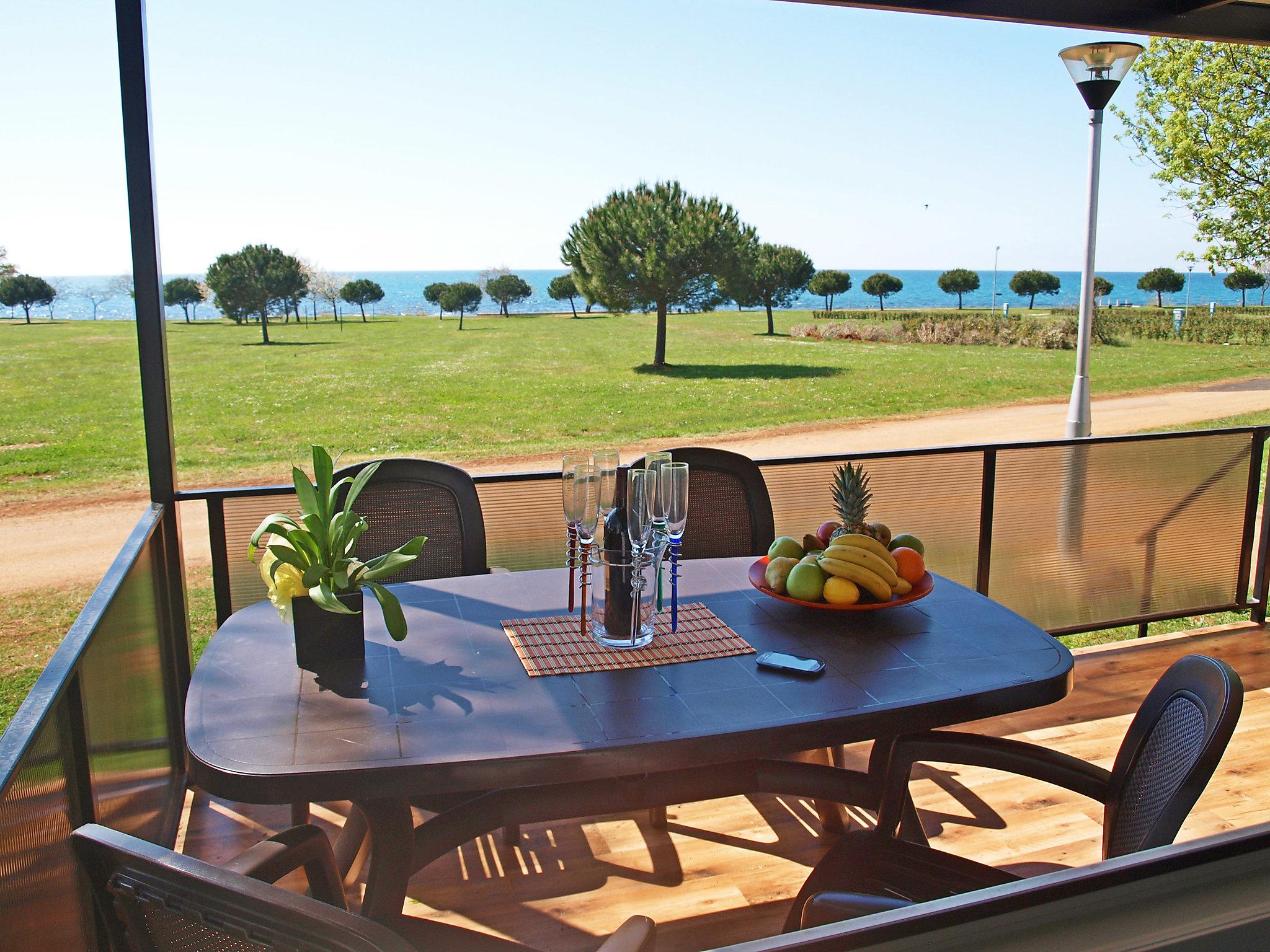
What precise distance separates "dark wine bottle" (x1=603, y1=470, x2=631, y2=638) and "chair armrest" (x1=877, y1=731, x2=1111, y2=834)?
0.54 m

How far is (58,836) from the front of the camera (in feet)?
4.62

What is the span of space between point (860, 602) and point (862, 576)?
0.05m

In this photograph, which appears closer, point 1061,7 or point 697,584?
point 697,584

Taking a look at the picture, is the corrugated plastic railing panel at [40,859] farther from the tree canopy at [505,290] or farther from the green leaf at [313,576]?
→ the tree canopy at [505,290]

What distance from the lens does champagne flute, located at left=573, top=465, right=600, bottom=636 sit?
1809 mm

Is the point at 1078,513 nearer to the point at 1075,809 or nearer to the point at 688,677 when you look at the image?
the point at 1075,809

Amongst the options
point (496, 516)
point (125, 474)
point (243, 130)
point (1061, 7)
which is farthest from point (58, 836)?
point (243, 130)

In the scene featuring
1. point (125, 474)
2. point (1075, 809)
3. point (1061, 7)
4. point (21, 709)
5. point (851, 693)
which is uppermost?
point (1061, 7)

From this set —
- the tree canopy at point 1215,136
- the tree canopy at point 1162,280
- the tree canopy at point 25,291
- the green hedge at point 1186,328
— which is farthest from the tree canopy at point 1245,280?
the tree canopy at point 25,291

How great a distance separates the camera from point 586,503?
1.83m

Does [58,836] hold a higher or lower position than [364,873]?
higher

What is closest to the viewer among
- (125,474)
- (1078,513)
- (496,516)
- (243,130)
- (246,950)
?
(246,950)

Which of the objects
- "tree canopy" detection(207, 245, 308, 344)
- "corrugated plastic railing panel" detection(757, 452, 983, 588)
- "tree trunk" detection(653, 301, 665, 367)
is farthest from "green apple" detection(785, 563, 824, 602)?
"tree canopy" detection(207, 245, 308, 344)

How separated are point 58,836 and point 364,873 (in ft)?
2.88
